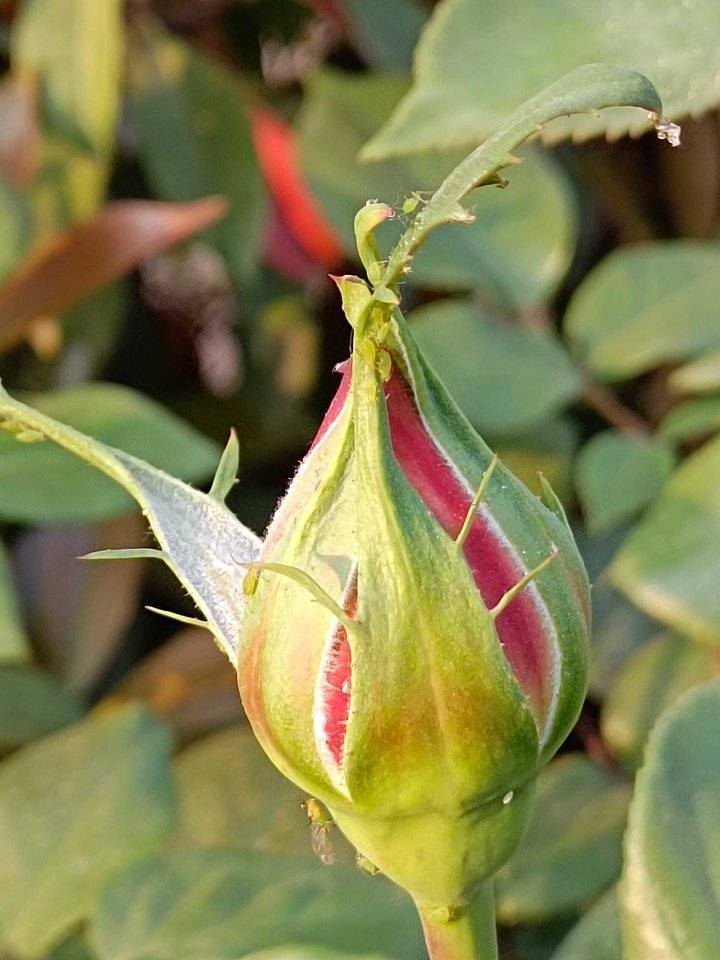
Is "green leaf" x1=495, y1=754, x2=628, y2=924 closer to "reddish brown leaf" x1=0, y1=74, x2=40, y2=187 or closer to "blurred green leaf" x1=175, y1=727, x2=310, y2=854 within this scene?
"blurred green leaf" x1=175, y1=727, x2=310, y2=854

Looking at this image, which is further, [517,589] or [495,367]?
[495,367]

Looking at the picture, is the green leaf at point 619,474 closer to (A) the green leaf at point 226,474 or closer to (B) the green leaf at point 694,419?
(B) the green leaf at point 694,419

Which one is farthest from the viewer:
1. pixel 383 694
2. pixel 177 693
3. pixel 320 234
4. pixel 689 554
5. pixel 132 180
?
pixel 132 180

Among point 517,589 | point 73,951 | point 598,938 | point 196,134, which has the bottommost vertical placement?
point 73,951

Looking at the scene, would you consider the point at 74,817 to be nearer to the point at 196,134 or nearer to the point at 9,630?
the point at 9,630

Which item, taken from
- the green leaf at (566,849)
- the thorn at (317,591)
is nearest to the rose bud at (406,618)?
the thorn at (317,591)

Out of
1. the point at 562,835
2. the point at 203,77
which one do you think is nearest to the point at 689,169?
the point at 203,77

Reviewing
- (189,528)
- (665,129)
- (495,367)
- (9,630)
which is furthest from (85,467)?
(665,129)

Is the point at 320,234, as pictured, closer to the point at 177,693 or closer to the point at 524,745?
the point at 177,693
